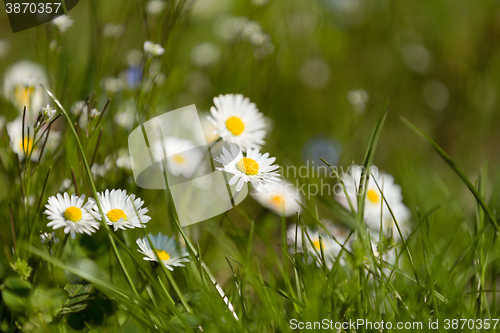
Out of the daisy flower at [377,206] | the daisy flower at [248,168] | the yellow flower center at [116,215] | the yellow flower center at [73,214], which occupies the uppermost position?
the daisy flower at [248,168]

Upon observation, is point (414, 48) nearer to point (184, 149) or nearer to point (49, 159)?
point (184, 149)

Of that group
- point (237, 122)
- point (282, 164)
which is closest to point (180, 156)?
point (237, 122)

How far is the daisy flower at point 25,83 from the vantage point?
0.80m

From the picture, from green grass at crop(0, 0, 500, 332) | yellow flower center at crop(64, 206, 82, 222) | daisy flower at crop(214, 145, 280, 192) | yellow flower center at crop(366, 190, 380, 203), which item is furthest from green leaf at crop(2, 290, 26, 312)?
yellow flower center at crop(366, 190, 380, 203)

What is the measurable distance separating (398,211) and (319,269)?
334 mm

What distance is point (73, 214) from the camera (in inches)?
17.9

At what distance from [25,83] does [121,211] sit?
36cm

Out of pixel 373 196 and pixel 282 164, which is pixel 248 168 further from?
pixel 282 164

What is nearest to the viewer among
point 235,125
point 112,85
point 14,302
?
point 14,302

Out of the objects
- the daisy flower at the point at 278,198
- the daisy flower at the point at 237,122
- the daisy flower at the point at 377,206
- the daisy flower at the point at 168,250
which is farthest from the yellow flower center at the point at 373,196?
the daisy flower at the point at 168,250

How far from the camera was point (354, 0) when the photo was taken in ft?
5.89

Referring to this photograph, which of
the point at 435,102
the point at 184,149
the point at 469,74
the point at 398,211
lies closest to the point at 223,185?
the point at 184,149

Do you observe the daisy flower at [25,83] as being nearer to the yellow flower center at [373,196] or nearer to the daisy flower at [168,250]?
the daisy flower at [168,250]

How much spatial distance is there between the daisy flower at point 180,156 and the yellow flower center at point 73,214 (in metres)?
0.21
